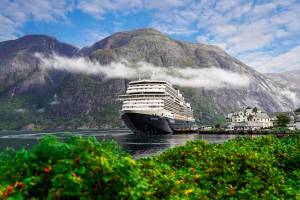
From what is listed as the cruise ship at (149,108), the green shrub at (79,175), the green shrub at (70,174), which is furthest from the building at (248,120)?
the green shrub at (70,174)

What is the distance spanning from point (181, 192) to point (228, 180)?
4372mm

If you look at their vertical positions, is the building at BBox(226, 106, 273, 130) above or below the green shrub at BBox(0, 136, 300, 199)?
above

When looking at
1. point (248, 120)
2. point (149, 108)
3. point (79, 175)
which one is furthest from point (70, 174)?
point (248, 120)

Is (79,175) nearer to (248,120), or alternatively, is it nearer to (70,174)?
(70,174)

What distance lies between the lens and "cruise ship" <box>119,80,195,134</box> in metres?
127

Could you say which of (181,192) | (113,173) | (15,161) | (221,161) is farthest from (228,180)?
(15,161)

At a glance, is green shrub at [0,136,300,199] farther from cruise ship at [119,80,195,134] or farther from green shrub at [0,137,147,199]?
cruise ship at [119,80,195,134]

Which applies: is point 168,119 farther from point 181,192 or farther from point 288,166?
point 181,192

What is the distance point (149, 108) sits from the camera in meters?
132

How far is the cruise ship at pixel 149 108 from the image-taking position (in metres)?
127

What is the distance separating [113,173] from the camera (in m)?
8.17

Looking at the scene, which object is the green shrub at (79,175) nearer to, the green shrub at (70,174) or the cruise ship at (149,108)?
the green shrub at (70,174)

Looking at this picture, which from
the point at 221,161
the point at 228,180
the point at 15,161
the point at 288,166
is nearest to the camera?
the point at 15,161

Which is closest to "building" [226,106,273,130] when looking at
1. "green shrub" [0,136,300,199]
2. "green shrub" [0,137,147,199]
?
"green shrub" [0,136,300,199]
